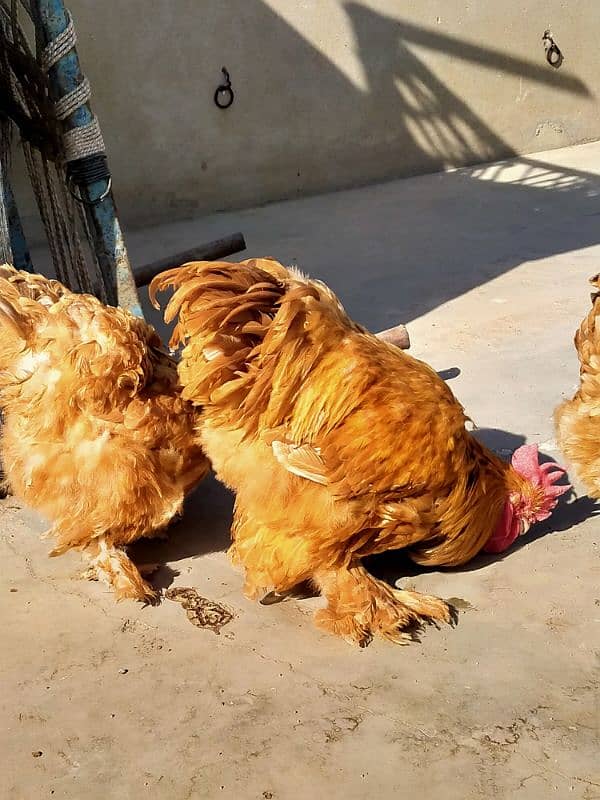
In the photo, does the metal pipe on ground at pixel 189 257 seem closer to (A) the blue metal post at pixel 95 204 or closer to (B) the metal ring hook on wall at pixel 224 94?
(A) the blue metal post at pixel 95 204

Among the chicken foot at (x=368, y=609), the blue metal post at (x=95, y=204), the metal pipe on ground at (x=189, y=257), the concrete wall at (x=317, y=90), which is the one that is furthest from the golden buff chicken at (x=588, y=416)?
the concrete wall at (x=317, y=90)

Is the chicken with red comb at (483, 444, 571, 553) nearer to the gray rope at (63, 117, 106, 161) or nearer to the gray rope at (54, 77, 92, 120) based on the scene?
the gray rope at (63, 117, 106, 161)

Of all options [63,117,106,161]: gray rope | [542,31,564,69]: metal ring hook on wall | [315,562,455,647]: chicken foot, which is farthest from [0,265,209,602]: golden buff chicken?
[542,31,564,69]: metal ring hook on wall

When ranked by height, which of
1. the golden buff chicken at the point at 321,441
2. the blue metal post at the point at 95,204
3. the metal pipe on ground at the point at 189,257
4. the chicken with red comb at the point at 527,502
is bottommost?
the chicken with red comb at the point at 527,502

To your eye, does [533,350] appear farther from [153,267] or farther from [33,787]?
[33,787]

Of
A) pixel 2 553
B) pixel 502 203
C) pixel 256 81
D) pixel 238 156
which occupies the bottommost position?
pixel 2 553

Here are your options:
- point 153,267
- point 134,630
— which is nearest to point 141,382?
point 134,630

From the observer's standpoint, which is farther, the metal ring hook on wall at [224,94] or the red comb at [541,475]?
the metal ring hook on wall at [224,94]

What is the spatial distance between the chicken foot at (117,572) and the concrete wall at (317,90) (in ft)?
21.5

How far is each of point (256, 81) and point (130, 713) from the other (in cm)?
867

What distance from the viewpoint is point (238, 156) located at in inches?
388

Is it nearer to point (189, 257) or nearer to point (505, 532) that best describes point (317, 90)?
point (189, 257)

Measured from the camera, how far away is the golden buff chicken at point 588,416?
140 inches

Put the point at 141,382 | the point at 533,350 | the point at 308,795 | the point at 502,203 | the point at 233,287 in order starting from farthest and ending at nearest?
the point at 502,203 → the point at 533,350 → the point at 141,382 → the point at 233,287 → the point at 308,795
